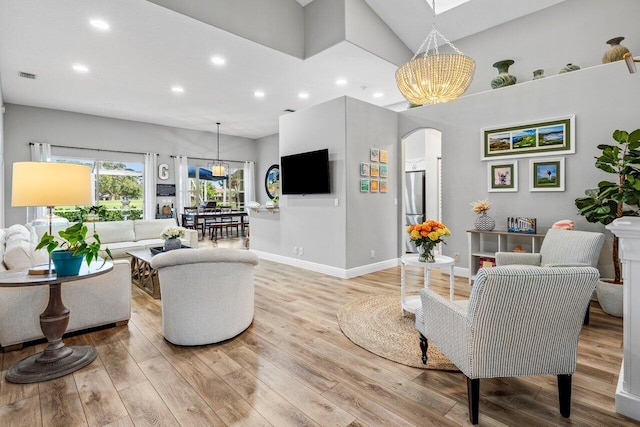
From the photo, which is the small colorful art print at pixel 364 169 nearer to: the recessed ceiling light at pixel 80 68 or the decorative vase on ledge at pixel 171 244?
the decorative vase on ledge at pixel 171 244

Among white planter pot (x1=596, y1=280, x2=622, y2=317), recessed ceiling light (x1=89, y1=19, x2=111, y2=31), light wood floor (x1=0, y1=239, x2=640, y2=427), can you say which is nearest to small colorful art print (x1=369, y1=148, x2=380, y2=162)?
light wood floor (x1=0, y1=239, x2=640, y2=427)

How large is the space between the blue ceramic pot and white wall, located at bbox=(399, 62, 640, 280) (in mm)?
4747

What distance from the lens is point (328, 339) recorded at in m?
2.86

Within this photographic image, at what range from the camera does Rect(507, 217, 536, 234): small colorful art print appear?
421 cm

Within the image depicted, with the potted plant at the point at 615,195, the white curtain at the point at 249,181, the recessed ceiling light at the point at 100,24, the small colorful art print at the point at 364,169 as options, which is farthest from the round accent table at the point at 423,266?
the white curtain at the point at 249,181

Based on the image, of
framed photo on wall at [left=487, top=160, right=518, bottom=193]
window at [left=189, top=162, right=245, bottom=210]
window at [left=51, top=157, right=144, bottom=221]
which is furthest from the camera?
window at [left=189, top=162, right=245, bottom=210]

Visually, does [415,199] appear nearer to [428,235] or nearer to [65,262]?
[428,235]

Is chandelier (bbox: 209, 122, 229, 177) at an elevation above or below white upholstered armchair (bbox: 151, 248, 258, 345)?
above

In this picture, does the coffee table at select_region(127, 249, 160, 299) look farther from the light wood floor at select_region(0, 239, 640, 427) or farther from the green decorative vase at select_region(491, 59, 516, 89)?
the green decorative vase at select_region(491, 59, 516, 89)

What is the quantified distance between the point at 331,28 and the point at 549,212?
402 centimetres

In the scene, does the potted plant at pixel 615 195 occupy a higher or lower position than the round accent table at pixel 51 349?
higher

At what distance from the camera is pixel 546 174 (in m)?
4.21

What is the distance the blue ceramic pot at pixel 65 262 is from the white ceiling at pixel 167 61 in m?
3.03

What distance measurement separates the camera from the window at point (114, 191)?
8344mm
